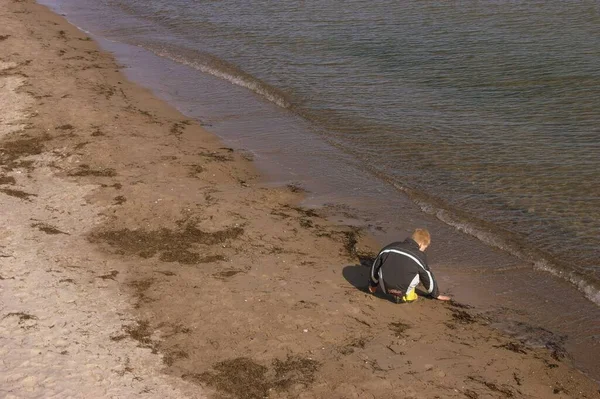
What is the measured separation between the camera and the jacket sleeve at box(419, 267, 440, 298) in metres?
8.96

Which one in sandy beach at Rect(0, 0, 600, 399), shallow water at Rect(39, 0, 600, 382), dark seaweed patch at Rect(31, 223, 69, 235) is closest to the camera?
sandy beach at Rect(0, 0, 600, 399)

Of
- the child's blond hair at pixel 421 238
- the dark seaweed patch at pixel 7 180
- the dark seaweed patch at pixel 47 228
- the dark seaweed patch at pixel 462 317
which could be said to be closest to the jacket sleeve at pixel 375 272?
the child's blond hair at pixel 421 238

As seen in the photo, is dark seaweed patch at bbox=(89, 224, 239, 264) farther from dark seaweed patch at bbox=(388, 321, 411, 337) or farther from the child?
dark seaweed patch at bbox=(388, 321, 411, 337)

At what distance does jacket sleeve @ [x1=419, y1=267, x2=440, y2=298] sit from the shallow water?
0.68 meters

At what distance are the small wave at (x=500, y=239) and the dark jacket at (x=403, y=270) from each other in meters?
1.92

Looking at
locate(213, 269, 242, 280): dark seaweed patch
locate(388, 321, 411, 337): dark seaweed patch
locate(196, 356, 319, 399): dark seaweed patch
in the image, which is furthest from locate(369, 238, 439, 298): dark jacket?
locate(213, 269, 242, 280): dark seaweed patch

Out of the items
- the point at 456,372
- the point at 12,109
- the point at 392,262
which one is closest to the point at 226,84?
the point at 12,109

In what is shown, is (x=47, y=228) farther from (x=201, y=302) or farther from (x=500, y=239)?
(x=500, y=239)

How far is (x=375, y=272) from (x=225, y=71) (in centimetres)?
1125

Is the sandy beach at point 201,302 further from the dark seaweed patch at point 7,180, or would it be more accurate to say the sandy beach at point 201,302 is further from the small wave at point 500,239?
the small wave at point 500,239

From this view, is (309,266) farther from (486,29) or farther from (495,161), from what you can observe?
(486,29)

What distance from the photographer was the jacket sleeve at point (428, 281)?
29.4 ft

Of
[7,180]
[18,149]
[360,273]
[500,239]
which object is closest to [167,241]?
[360,273]

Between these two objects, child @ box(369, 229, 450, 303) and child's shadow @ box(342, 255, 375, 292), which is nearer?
child @ box(369, 229, 450, 303)
